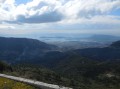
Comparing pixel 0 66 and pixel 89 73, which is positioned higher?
pixel 0 66

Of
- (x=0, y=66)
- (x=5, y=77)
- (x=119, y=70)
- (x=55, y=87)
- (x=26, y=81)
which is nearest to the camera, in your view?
(x=55, y=87)

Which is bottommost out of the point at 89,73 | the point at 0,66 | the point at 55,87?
the point at 89,73

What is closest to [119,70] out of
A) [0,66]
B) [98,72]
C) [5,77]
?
[98,72]

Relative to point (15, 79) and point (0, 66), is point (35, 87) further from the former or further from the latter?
point (0, 66)

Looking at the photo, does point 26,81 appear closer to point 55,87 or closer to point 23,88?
point 23,88

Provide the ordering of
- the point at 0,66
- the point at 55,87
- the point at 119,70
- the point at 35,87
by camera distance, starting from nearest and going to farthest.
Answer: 1. the point at 55,87
2. the point at 35,87
3. the point at 0,66
4. the point at 119,70

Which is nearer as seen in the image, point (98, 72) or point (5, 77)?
point (5, 77)

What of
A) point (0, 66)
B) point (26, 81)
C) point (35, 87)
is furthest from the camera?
point (0, 66)

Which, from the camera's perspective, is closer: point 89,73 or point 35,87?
point 35,87

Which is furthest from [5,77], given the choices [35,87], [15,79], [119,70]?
Result: [119,70]
